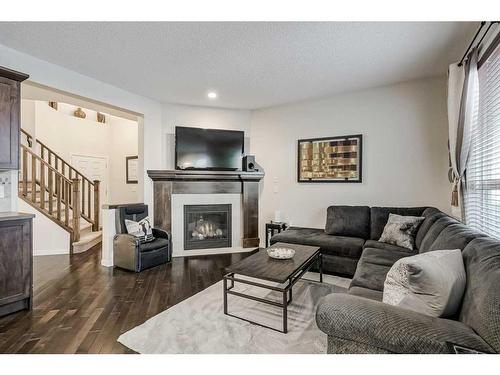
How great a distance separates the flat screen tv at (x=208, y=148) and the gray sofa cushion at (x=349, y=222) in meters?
1.94

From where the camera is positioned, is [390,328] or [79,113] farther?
[79,113]

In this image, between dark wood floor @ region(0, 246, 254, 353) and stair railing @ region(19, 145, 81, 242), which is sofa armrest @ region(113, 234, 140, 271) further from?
stair railing @ region(19, 145, 81, 242)

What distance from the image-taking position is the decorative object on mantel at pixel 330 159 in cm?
400

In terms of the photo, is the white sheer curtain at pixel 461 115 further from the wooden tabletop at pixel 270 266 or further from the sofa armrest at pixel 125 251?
the sofa armrest at pixel 125 251

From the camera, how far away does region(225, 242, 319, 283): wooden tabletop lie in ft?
7.03

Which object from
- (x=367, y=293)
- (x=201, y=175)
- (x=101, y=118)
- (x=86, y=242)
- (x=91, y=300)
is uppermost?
(x=101, y=118)

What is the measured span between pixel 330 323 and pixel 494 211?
75.3 inches

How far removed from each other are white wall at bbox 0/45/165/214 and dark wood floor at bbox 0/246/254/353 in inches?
53.9

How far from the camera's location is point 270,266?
93.2 inches

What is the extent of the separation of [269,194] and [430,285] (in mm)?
3612

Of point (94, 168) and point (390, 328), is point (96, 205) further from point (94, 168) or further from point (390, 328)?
point (390, 328)

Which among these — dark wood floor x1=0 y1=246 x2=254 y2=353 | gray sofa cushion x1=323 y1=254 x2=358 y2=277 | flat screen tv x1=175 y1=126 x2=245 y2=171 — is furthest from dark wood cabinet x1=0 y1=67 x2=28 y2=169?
gray sofa cushion x1=323 y1=254 x2=358 y2=277

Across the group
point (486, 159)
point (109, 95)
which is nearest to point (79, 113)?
point (109, 95)

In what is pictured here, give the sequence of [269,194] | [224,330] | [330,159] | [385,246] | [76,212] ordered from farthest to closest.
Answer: [269,194]
[76,212]
[330,159]
[385,246]
[224,330]
